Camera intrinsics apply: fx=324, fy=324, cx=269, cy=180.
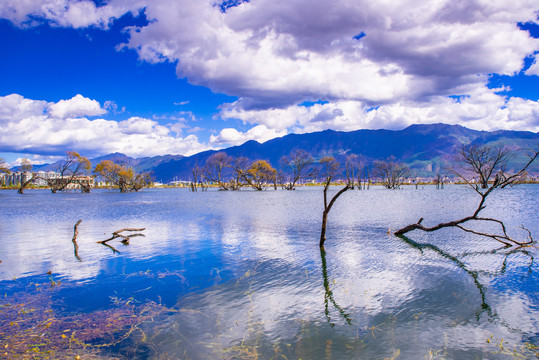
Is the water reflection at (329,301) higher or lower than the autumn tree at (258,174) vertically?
lower

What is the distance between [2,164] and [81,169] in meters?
23.0

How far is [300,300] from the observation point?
463 inches

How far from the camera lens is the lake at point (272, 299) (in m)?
8.55

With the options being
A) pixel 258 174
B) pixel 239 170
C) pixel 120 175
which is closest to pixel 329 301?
pixel 239 170

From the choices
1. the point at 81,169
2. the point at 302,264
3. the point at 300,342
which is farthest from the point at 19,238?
the point at 81,169

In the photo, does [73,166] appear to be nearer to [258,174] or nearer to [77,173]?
[77,173]

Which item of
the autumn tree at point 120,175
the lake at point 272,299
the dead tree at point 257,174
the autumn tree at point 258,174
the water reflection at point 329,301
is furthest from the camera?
the autumn tree at point 120,175

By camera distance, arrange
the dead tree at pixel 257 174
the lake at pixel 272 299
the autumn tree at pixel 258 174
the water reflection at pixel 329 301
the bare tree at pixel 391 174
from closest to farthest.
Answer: the lake at pixel 272 299, the water reflection at pixel 329 301, the dead tree at pixel 257 174, the autumn tree at pixel 258 174, the bare tree at pixel 391 174

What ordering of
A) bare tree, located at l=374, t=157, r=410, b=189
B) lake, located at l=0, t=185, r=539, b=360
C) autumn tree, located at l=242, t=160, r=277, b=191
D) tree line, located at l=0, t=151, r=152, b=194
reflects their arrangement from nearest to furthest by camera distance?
lake, located at l=0, t=185, r=539, b=360
tree line, located at l=0, t=151, r=152, b=194
autumn tree, located at l=242, t=160, r=277, b=191
bare tree, located at l=374, t=157, r=410, b=189

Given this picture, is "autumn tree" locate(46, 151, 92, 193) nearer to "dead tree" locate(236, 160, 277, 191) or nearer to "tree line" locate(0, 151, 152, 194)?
"tree line" locate(0, 151, 152, 194)

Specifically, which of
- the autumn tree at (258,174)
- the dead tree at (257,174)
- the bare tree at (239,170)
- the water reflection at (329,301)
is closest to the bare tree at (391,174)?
the autumn tree at (258,174)

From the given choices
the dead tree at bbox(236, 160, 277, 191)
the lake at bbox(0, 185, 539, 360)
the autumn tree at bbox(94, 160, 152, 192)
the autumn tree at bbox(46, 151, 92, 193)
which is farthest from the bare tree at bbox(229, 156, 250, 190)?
the lake at bbox(0, 185, 539, 360)

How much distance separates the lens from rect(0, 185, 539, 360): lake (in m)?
8.55

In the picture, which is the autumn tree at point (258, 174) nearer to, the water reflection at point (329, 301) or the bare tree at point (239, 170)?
the bare tree at point (239, 170)
